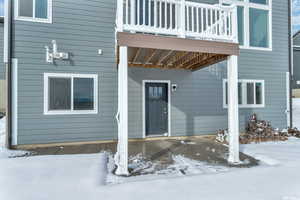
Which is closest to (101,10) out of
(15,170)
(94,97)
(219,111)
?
(94,97)

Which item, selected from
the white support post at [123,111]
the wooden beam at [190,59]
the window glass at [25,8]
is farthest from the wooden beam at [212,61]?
the window glass at [25,8]

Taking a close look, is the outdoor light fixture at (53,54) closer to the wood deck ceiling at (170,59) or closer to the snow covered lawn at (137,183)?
the wood deck ceiling at (170,59)

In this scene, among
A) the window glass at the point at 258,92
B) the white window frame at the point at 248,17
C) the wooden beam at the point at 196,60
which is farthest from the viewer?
the window glass at the point at 258,92

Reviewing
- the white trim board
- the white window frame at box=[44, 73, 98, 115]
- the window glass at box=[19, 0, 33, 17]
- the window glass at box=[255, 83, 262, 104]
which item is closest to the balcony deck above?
the white window frame at box=[44, 73, 98, 115]

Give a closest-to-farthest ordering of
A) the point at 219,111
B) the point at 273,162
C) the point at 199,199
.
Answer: the point at 199,199 < the point at 273,162 < the point at 219,111

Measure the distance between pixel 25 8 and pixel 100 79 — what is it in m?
2.82

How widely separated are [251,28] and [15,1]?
7930 millimetres

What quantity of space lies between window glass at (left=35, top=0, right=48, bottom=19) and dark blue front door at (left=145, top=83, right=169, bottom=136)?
363 centimetres

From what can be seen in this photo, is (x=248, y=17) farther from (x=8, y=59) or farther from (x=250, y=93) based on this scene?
(x=8, y=59)

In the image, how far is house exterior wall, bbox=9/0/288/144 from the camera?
4.99 meters

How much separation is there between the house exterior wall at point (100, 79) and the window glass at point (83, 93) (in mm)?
257

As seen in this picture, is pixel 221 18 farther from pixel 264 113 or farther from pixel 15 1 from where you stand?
pixel 15 1

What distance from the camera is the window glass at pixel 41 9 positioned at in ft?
16.8

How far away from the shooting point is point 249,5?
687 centimetres
